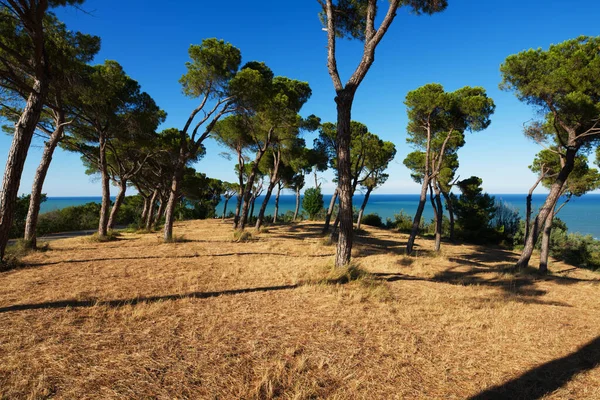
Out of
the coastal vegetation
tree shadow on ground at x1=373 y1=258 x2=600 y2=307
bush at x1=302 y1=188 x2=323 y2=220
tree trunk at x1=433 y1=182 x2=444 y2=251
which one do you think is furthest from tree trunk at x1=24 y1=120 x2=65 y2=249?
bush at x1=302 y1=188 x2=323 y2=220

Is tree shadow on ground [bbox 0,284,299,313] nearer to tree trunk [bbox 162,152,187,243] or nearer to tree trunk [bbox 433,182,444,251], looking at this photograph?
tree trunk [bbox 162,152,187,243]

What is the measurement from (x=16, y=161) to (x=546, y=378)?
9.85 m

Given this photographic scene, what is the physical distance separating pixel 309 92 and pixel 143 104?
29.0ft

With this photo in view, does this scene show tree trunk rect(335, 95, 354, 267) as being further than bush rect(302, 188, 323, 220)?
No

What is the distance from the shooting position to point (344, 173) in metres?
6.85

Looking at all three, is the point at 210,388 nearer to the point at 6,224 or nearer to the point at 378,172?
the point at 6,224

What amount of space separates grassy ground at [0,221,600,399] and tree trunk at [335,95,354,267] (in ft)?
3.08

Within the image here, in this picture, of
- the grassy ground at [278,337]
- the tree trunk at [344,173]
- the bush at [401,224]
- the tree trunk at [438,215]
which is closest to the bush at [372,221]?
the bush at [401,224]

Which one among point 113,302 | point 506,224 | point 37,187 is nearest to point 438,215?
point 113,302

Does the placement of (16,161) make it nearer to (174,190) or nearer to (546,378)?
(174,190)

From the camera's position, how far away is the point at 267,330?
3.66m

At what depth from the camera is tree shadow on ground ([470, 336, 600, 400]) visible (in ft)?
9.07

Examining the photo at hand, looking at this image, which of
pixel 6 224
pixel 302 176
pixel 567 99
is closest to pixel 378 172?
pixel 302 176

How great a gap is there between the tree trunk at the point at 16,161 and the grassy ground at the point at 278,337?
1227mm
